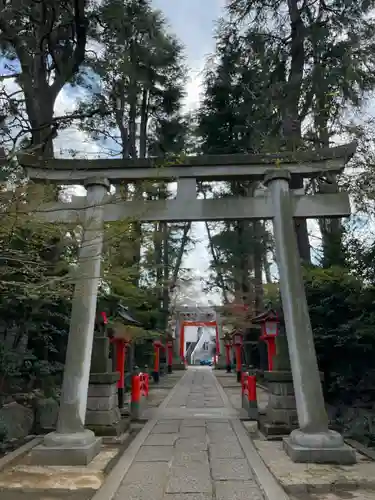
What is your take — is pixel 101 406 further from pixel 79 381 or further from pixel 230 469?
pixel 230 469

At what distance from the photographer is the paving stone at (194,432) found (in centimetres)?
693

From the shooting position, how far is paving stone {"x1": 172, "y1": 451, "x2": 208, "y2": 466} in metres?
5.19

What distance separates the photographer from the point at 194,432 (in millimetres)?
7191

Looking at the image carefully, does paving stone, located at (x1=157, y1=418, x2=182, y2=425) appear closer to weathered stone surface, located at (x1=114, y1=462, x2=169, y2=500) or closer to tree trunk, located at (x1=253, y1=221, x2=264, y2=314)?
weathered stone surface, located at (x1=114, y1=462, x2=169, y2=500)

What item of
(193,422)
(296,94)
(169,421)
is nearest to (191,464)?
(193,422)

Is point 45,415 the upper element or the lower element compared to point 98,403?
lower

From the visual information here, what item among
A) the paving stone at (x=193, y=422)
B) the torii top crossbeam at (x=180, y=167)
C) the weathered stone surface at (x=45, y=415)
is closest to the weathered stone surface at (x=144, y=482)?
the paving stone at (x=193, y=422)

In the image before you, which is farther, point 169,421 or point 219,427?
point 169,421

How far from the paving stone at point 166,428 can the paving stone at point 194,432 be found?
13 centimetres

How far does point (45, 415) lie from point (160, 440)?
2.31 m

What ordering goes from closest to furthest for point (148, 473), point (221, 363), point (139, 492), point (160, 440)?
1. point (139, 492)
2. point (148, 473)
3. point (160, 440)
4. point (221, 363)

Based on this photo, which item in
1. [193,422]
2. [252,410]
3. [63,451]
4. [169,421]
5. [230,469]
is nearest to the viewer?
[230,469]

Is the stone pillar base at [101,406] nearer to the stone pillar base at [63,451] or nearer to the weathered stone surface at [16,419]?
the weathered stone surface at [16,419]

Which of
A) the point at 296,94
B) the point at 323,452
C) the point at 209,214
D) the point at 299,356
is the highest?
the point at 296,94
